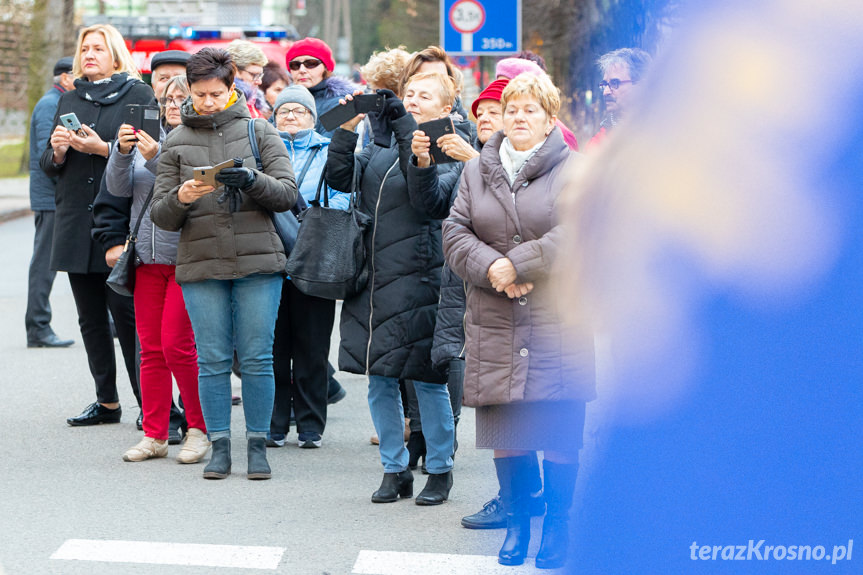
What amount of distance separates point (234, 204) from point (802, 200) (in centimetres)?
404

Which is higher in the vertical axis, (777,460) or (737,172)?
(737,172)

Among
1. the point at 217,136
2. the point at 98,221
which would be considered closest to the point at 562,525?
the point at 217,136

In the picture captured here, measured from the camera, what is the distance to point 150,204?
6.17 m

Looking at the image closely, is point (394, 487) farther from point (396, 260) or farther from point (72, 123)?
point (72, 123)

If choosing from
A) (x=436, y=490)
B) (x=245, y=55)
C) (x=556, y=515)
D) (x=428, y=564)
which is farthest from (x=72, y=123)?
(x=556, y=515)

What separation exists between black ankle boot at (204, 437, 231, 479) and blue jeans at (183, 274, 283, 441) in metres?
0.04

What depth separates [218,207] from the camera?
5.83 meters

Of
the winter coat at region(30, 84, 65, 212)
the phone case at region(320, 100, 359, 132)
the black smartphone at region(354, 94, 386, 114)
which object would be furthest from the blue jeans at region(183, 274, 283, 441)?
the winter coat at region(30, 84, 65, 212)

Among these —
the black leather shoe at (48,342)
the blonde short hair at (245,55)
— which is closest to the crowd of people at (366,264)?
the blonde short hair at (245,55)

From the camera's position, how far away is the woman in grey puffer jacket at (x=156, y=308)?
6.18 metres

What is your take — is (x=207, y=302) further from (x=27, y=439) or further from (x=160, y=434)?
(x=27, y=439)

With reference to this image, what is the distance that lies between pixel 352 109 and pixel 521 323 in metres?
1.43

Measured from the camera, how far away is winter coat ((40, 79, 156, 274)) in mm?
6812

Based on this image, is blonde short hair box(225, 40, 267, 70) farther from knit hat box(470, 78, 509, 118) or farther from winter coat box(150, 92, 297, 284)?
knit hat box(470, 78, 509, 118)
